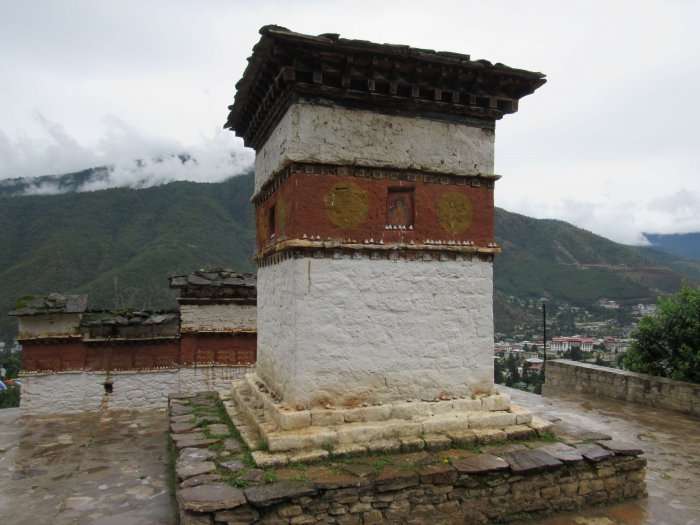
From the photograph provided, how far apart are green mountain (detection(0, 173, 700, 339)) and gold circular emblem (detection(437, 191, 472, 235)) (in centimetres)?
2897

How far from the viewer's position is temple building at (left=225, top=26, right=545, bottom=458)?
611 cm

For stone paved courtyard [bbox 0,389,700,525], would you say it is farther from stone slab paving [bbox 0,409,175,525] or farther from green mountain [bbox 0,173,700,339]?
green mountain [bbox 0,173,700,339]

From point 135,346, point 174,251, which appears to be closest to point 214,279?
point 135,346

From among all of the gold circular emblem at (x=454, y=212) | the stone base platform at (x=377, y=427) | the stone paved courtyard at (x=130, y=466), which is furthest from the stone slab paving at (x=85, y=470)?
the gold circular emblem at (x=454, y=212)

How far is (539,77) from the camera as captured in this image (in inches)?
271

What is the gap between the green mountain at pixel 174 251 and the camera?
43969 mm

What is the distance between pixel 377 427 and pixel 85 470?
4250mm

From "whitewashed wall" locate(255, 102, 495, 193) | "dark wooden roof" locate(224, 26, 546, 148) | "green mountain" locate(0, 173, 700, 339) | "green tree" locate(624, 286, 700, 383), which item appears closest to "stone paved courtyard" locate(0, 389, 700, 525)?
"green tree" locate(624, 286, 700, 383)

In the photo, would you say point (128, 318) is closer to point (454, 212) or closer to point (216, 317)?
point (216, 317)

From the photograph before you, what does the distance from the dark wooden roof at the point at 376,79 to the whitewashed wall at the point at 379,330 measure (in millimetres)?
2019

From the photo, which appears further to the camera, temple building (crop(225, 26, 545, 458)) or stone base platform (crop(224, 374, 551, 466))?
temple building (crop(225, 26, 545, 458))

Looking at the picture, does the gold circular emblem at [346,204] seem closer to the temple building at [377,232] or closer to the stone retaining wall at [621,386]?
the temple building at [377,232]

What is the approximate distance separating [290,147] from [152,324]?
647cm

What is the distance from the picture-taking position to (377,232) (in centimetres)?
650
